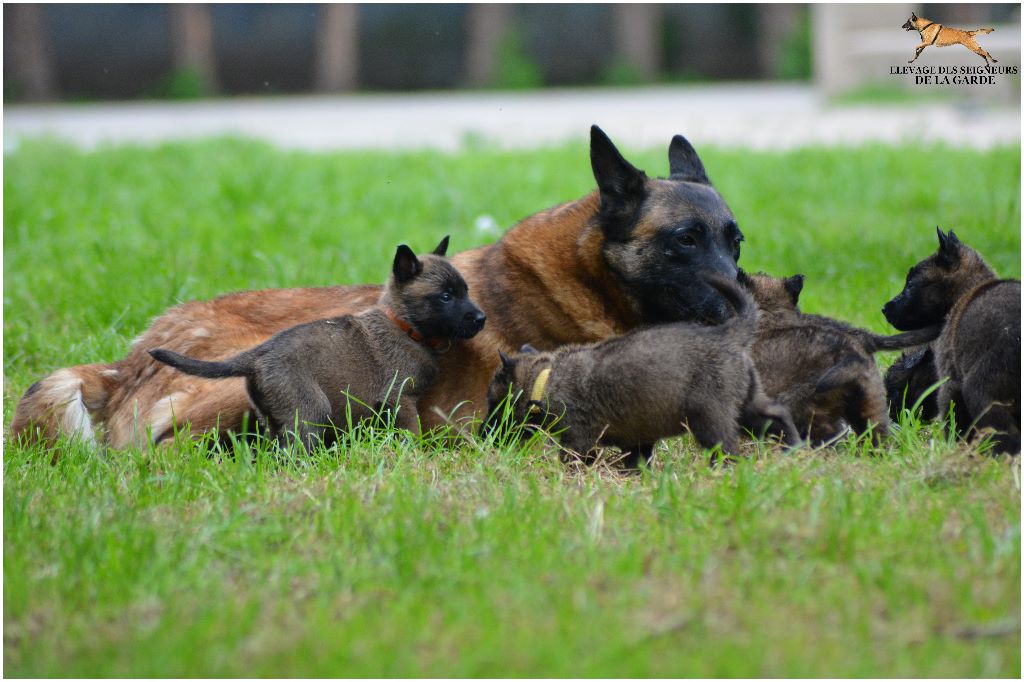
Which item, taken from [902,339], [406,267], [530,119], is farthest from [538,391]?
[530,119]

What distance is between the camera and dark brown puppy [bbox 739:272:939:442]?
13.5 feet

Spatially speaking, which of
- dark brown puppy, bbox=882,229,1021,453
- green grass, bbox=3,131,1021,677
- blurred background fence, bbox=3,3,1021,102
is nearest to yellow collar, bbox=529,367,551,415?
green grass, bbox=3,131,1021,677

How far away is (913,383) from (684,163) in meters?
1.31

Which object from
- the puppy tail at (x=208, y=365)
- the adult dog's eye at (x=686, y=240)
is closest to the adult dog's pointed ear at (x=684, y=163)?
the adult dog's eye at (x=686, y=240)

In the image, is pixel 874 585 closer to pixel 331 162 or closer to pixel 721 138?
pixel 331 162

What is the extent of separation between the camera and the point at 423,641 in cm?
279

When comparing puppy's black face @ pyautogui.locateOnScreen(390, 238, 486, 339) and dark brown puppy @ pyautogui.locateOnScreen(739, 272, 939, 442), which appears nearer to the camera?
dark brown puppy @ pyautogui.locateOnScreen(739, 272, 939, 442)

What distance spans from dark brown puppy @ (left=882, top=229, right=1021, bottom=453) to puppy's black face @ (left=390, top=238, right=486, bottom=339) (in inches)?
63.6

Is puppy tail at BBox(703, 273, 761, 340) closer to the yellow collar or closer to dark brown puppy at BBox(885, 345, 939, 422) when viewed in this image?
the yellow collar

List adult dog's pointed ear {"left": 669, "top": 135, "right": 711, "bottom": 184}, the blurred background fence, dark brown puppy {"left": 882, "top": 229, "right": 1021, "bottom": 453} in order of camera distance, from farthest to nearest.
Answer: the blurred background fence < adult dog's pointed ear {"left": 669, "top": 135, "right": 711, "bottom": 184} < dark brown puppy {"left": 882, "top": 229, "right": 1021, "bottom": 453}

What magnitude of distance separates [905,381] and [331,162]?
810 cm

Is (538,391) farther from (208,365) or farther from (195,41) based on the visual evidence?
(195,41)

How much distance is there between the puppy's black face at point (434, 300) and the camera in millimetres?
4578

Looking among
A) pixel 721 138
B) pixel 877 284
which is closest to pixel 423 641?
pixel 877 284
